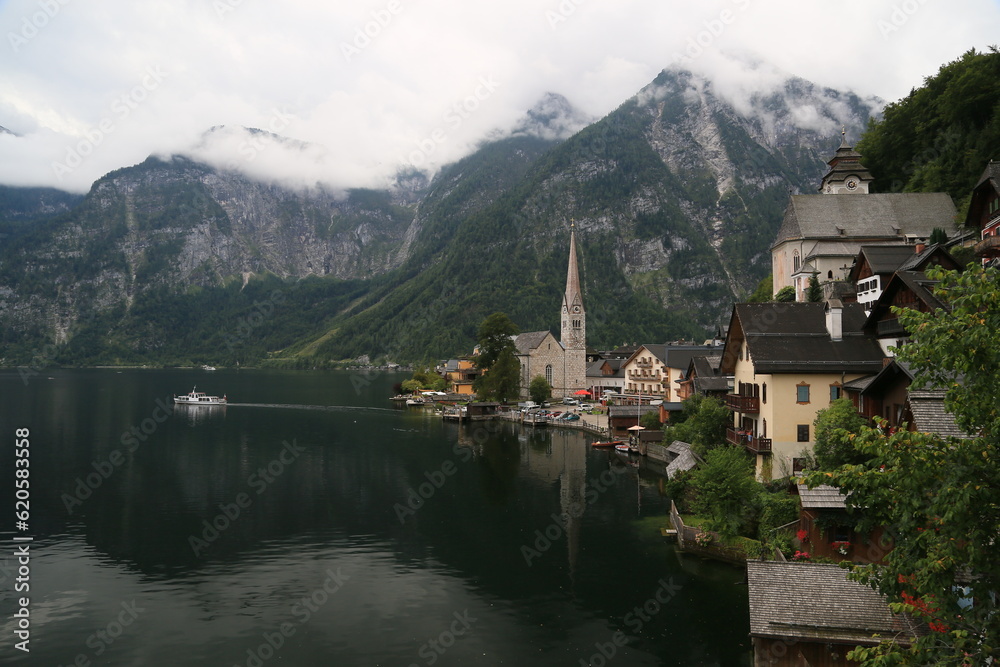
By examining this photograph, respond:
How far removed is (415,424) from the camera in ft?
312

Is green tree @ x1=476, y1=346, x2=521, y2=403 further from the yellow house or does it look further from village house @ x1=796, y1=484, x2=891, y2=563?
village house @ x1=796, y1=484, x2=891, y2=563

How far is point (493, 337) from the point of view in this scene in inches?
4592

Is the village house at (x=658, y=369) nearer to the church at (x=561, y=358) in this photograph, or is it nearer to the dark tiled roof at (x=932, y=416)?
the church at (x=561, y=358)

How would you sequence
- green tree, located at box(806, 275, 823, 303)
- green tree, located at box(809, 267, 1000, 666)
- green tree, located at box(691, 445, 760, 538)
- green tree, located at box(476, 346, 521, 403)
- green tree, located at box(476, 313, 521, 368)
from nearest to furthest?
green tree, located at box(809, 267, 1000, 666)
green tree, located at box(691, 445, 760, 538)
green tree, located at box(806, 275, 823, 303)
green tree, located at box(476, 346, 521, 403)
green tree, located at box(476, 313, 521, 368)

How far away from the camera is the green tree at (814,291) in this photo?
64.3 m

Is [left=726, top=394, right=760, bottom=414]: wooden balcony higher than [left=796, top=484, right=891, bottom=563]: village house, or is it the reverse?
[left=726, top=394, right=760, bottom=414]: wooden balcony

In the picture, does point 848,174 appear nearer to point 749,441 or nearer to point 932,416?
point 749,441

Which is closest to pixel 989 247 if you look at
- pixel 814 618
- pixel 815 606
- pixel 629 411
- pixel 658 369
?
pixel 815 606

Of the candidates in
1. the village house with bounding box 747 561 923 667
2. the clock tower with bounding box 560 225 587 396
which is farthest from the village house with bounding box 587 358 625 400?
the village house with bounding box 747 561 923 667

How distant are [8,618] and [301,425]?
207 ft

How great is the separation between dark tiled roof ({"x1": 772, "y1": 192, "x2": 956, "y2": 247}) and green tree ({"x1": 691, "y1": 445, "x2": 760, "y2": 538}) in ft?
150

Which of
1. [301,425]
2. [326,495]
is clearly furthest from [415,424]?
[326,495]

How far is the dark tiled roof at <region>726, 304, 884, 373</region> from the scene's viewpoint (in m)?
37.0

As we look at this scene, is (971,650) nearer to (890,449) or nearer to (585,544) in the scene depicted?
(890,449)
